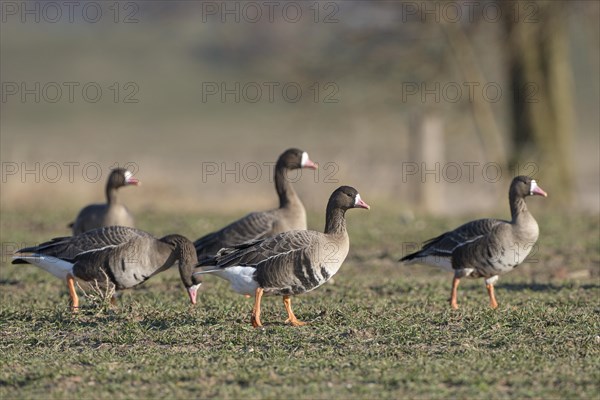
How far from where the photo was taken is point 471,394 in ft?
23.3

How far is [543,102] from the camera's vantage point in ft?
74.1

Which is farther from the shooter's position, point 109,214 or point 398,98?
point 398,98

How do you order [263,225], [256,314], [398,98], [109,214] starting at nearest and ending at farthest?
[256,314] → [263,225] → [109,214] → [398,98]

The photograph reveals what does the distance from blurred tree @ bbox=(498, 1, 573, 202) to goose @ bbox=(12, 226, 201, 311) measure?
12.9m

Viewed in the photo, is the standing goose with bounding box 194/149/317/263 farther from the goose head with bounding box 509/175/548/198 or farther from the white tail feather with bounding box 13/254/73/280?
the goose head with bounding box 509/175/548/198

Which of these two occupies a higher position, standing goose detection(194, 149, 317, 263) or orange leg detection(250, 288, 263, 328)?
standing goose detection(194, 149, 317, 263)

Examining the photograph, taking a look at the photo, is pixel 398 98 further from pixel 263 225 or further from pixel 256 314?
pixel 256 314

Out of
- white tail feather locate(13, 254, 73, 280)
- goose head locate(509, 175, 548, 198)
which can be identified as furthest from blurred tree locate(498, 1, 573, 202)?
white tail feather locate(13, 254, 73, 280)

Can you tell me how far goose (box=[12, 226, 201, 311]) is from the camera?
10.4m

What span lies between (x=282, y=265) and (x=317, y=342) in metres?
1.05

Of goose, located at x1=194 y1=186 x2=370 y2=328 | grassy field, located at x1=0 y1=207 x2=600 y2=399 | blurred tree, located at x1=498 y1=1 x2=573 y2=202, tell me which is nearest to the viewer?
grassy field, located at x1=0 y1=207 x2=600 y2=399

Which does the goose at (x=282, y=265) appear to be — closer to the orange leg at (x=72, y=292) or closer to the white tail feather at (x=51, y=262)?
the orange leg at (x=72, y=292)

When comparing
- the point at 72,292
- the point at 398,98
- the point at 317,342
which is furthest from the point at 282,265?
the point at 398,98

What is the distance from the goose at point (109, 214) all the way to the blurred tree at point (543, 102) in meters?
11.0
